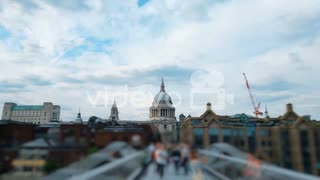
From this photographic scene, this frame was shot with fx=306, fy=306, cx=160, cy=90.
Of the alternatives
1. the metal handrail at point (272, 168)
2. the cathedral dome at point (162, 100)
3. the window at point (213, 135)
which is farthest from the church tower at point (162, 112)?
the metal handrail at point (272, 168)

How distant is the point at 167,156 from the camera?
1355 cm

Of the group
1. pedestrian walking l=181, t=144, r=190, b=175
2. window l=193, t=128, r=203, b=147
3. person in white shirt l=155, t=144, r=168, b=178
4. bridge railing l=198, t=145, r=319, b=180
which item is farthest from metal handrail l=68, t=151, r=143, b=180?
bridge railing l=198, t=145, r=319, b=180

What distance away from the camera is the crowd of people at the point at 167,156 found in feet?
43.8

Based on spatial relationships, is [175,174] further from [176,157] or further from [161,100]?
[161,100]

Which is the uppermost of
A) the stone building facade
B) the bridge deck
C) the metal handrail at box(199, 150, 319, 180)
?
the stone building facade

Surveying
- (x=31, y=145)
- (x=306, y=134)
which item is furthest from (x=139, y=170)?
(x=306, y=134)

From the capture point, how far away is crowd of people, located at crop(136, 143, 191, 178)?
13336mm

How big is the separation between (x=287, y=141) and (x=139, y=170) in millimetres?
7011

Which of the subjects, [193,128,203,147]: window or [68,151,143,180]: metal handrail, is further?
[193,128,203,147]: window

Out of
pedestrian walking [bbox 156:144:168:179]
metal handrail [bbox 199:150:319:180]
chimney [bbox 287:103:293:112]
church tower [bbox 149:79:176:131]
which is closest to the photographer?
metal handrail [bbox 199:150:319:180]

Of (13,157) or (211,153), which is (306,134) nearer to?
(211,153)

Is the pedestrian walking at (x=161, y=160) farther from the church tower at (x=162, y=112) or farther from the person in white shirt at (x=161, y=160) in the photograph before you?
the church tower at (x=162, y=112)

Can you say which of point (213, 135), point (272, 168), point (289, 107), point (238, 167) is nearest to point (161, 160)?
point (238, 167)

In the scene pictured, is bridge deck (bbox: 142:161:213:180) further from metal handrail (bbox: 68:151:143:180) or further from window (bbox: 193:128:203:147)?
metal handrail (bbox: 68:151:143:180)
